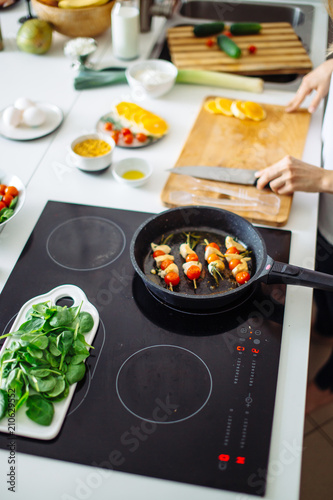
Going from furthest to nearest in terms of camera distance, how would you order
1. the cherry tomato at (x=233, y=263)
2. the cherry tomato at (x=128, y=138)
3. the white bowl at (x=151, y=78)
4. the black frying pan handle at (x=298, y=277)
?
the white bowl at (x=151, y=78) < the cherry tomato at (x=128, y=138) < the cherry tomato at (x=233, y=263) < the black frying pan handle at (x=298, y=277)

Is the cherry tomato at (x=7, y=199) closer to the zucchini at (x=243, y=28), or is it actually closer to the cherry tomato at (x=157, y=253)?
the cherry tomato at (x=157, y=253)

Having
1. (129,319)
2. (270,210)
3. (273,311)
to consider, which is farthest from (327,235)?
(129,319)

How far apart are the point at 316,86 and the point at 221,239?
26.5 inches

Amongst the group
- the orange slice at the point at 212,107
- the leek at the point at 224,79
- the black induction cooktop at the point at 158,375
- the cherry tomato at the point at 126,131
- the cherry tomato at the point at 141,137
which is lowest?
the black induction cooktop at the point at 158,375

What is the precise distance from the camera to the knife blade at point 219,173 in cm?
130

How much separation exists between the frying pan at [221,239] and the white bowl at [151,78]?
0.59 m

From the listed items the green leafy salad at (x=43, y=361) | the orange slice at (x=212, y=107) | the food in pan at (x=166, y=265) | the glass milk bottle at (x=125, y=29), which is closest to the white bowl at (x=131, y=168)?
the food in pan at (x=166, y=265)

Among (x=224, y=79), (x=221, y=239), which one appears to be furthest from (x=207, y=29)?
(x=221, y=239)

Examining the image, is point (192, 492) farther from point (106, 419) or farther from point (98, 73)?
point (98, 73)

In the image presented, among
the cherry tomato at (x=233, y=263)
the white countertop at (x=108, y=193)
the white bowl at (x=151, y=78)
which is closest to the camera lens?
the white countertop at (x=108, y=193)

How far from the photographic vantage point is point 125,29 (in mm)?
1685

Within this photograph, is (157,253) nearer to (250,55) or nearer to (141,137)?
(141,137)

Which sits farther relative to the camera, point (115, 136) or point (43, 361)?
point (115, 136)

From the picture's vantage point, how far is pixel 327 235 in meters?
1.39
